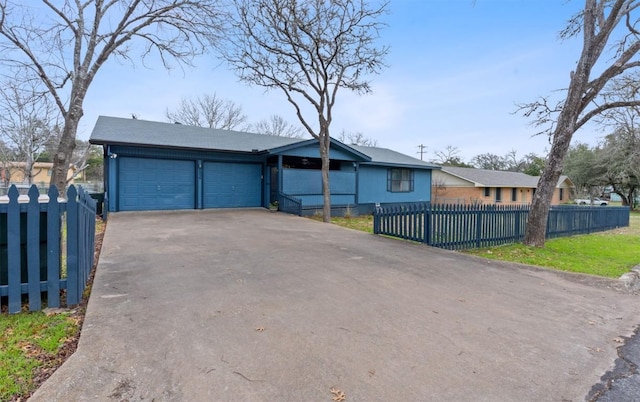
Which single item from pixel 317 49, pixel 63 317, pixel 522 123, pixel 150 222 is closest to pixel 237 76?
pixel 317 49

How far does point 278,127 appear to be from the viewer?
4462 cm

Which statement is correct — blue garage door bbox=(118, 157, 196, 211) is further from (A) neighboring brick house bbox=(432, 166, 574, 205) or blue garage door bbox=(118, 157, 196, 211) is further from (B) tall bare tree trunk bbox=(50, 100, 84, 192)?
(A) neighboring brick house bbox=(432, 166, 574, 205)

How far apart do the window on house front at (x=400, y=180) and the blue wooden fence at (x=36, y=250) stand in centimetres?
1911

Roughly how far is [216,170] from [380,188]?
1011cm

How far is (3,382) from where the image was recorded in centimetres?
231

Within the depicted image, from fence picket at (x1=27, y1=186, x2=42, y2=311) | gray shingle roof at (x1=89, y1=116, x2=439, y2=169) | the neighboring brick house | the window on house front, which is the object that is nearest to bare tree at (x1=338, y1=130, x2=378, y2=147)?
the neighboring brick house

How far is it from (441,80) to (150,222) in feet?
49.7

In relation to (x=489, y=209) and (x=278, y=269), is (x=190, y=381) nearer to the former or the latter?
(x=278, y=269)

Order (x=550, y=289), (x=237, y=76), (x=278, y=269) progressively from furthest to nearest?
(x=237, y=76) → (x=278, y=269) → (x=550, y=289)

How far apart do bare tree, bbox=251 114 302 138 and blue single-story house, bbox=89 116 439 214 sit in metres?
24.1

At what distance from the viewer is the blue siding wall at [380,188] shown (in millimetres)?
19906


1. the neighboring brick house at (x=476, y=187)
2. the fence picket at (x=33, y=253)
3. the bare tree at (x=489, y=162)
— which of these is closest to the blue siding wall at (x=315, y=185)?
the fence picket at (x=33, y=253)

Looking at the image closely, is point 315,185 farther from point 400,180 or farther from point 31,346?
point 31,346

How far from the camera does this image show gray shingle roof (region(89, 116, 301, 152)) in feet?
44.4
